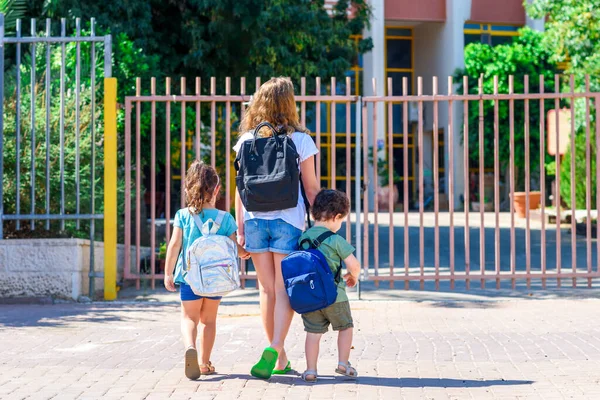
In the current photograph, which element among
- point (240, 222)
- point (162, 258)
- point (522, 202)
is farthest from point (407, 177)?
point (522, 202)

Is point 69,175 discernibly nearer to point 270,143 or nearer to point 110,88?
point 110,88

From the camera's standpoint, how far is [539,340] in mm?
7113

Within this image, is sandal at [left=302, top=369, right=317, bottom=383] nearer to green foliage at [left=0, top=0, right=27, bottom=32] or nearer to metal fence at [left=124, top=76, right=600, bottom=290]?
metal fence at [left=124, top=76, right=600, bottom=290]

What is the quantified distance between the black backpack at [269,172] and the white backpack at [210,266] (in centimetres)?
29

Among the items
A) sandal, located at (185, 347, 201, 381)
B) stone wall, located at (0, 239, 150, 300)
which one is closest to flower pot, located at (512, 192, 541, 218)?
stone wall, located at (0, 239, 150, 300)

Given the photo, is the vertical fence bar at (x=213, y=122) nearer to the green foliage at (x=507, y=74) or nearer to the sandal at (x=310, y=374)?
the sandal at (x=310, y=374)

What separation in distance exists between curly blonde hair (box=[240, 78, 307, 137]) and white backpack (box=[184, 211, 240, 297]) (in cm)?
69

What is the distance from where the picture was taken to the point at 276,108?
5.52 meters

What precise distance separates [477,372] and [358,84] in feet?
96.4

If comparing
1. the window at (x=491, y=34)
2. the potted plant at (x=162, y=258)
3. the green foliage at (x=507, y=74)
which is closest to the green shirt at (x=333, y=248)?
the potted plant at (x=162, y=258)

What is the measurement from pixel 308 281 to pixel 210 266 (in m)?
0.61

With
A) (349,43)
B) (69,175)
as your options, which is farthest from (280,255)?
(349,43)

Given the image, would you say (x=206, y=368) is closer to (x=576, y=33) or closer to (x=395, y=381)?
(x=395, y=381)

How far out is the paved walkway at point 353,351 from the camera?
17.1ft
